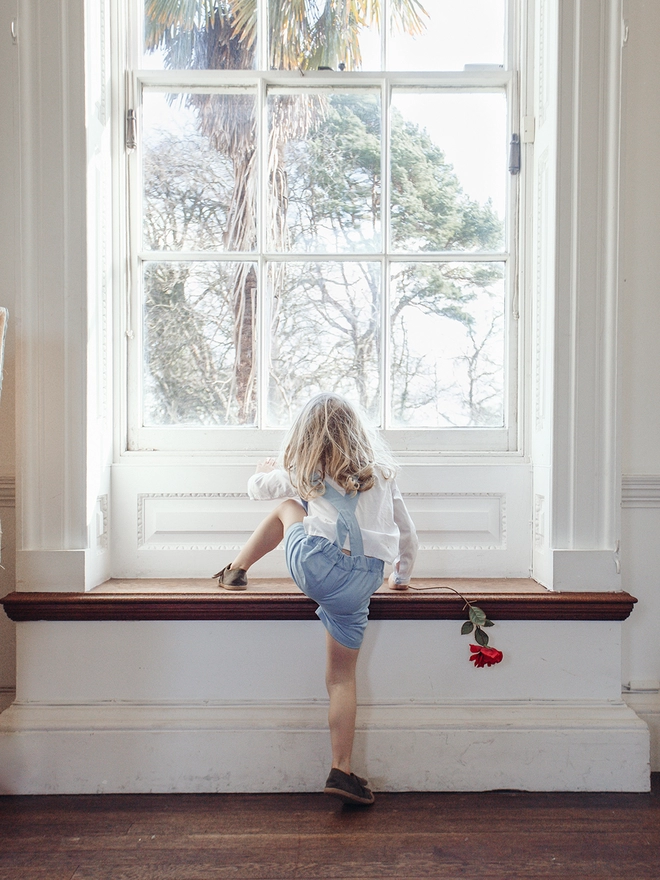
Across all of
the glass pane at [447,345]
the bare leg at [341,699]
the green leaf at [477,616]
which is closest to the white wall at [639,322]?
the glass pane at [447,345]

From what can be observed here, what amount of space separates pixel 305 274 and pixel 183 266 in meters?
0.39

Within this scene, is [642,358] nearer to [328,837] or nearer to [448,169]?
[448,169]

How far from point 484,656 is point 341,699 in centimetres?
40

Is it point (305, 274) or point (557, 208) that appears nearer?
point (557, 208)

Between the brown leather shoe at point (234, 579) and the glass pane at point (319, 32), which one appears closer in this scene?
the brown leather shoe at point (234, 579)

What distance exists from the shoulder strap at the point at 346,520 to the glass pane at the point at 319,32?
4.53 ft

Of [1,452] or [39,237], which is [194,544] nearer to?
[1,452]

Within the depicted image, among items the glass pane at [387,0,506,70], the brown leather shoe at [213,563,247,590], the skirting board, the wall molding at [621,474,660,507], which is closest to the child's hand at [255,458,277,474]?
the brown leather shoe at [213,563,247,590]

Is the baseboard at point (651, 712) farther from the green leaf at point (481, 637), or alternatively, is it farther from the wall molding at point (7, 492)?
the wall molding at point (7, 492)

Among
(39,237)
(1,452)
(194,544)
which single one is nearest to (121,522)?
(194,544)

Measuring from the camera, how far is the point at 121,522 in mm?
2154

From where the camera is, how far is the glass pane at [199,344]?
222 centimetres

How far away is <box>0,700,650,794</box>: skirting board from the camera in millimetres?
1862

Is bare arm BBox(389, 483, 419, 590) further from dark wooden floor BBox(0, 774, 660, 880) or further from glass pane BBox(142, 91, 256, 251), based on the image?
glass pane BBox(142, 91, 256, 251)
